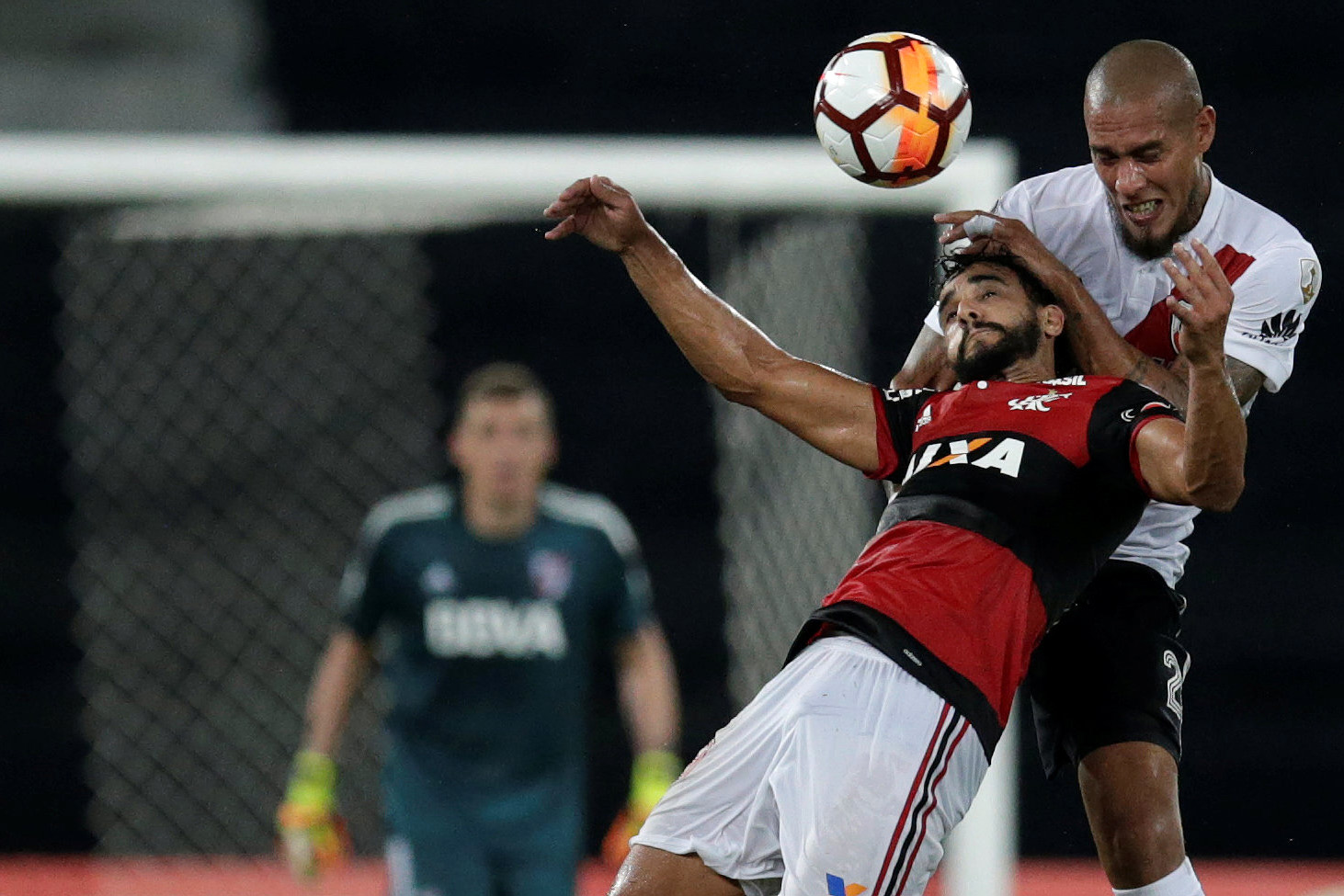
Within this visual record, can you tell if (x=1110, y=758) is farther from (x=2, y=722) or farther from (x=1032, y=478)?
(x=2, y=722)

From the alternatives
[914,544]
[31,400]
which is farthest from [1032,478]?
[31,400]

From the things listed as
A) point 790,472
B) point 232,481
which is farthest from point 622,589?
point 232,481

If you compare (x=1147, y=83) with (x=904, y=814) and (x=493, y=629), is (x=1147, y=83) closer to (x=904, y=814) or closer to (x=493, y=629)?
(x=904, y=814)

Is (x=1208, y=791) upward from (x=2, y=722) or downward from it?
downward

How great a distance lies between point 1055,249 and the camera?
3.96 meters

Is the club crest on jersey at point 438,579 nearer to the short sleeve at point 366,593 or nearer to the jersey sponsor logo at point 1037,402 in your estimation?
the short sleeve at point 366,593

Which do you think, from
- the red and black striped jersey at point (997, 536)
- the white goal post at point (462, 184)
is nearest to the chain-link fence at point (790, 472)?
the white goal post at point (462, 184)

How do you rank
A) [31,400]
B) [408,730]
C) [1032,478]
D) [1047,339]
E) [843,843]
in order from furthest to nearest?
[31,400] → [408,730] → [1047,339] → [1032,478] → [843,843]

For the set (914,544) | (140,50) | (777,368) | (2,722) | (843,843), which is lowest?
(2,722)

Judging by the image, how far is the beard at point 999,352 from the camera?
3.75m

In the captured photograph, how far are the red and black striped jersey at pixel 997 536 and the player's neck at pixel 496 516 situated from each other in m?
2.43

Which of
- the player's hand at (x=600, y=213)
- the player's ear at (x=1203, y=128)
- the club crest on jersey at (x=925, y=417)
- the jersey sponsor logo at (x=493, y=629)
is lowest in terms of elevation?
the jersey sponsor logo at (x=493, y=629)

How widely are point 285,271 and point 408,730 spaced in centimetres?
160

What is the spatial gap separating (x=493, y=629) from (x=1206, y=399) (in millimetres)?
3065
